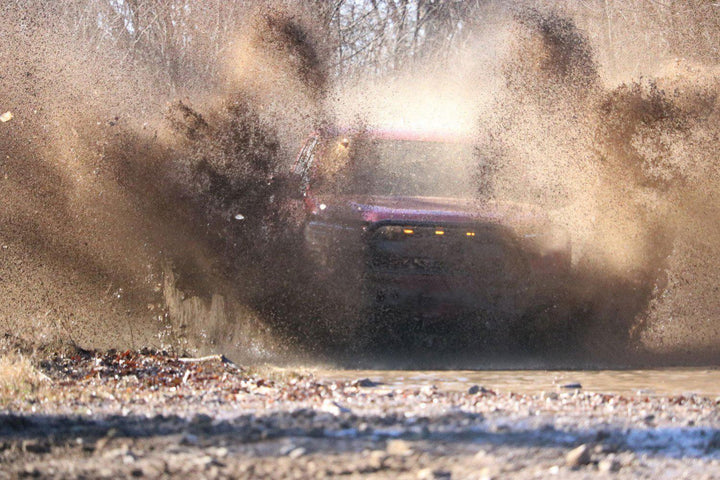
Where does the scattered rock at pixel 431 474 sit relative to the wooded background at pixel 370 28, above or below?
below

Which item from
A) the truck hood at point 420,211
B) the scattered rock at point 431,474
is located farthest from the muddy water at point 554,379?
the scattered rock at point 431,474

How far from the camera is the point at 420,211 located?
624cm

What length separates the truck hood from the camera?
6.19 meters

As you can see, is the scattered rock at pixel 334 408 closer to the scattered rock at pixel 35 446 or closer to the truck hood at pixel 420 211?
the scattered rock at pixel 35 446

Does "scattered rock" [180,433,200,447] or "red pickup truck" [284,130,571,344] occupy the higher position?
"red pickup truck" [284,130,571,344]

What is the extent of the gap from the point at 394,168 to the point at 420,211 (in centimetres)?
68

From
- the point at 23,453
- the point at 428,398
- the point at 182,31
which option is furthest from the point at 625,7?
the point at 23,453

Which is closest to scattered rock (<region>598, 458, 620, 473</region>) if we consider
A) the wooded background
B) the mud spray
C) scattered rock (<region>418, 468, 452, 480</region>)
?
scattered rock (<region>418, 468, 452, 480</region>)

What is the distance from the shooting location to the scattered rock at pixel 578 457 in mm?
3482

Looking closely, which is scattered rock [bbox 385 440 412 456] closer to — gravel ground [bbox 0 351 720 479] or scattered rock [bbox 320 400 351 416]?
gravel ground [bbox 0 351 720 479]

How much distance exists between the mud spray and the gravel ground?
1.23 m

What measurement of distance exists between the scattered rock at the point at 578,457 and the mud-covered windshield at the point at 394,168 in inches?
125

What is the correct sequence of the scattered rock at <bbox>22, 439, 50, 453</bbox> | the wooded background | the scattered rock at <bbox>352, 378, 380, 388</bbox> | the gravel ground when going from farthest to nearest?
the wooded background, the scattered rock at <bbox>352, 378, 380, 388</bbox>, the scattered rock at <bbox>22, 439, 50, 453</bbox>, the gravel ground

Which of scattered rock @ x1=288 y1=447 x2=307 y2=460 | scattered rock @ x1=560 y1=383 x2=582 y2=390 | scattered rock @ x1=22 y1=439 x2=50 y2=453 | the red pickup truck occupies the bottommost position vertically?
scattered rock @ x1=22 y1=439 x2=50 y2=453
